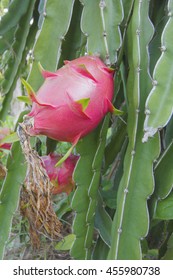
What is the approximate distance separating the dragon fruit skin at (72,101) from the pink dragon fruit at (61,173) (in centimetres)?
20

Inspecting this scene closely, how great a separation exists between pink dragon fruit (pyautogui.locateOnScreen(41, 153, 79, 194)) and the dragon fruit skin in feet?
0.65

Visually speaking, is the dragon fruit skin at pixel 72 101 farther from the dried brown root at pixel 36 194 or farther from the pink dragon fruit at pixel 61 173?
the pink dragon fruit at pixel 61 173

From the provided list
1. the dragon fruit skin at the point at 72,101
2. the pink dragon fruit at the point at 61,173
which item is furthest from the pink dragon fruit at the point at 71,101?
the pink dragon fruit at the point at 61,173

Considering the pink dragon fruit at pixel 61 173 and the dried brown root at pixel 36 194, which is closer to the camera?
the dried brown root at pixel 36 194

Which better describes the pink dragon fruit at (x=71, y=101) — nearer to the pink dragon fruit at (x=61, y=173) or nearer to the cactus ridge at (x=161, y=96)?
the cactus ridge at (x=161, y=96)

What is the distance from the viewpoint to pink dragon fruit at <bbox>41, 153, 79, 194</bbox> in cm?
93

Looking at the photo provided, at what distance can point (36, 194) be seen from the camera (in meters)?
0.76

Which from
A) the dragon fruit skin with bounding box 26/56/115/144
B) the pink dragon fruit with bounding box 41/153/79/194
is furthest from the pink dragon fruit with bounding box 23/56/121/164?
the pink dragon fruit with bounding box 41/153/79/194

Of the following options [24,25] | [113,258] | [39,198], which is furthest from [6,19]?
[113,258]

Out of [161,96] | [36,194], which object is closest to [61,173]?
[36,194]

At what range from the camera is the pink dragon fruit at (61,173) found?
3.06 ft

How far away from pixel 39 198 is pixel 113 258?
0.19 meters

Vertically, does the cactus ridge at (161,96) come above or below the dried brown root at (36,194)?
above
